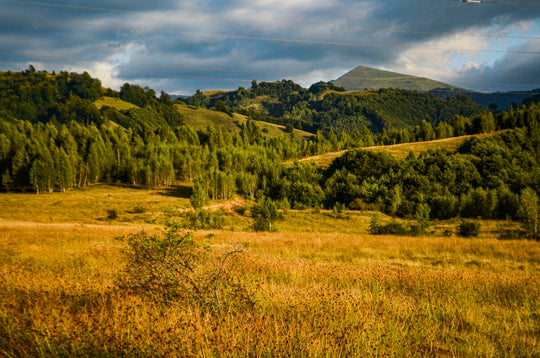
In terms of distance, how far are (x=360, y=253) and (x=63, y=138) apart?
109 m

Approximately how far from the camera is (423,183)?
7350cm

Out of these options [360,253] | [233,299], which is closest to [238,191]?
[360,253]

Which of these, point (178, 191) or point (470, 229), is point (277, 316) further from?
point (178, 191)

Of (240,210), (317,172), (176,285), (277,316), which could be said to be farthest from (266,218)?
(317,172)

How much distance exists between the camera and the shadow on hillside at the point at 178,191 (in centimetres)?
7550

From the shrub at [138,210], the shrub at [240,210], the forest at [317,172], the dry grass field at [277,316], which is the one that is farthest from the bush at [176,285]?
the shrub at [240,210]

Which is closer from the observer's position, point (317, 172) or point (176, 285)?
point (176, 285)

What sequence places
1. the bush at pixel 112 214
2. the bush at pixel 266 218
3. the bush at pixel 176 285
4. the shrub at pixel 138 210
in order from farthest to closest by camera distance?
the shrub at pixel 138 210
the bush at pixel 112 214
the bush at pixel 266 218
the bush at pixel 176 285

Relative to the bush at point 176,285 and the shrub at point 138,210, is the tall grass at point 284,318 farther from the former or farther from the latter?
the shrub at point 138,210

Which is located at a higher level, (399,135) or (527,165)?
(399,135)

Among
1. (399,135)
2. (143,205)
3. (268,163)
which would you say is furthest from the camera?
(399,135)

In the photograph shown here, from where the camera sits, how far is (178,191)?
264ft

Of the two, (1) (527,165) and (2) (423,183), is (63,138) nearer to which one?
(2) (423,183)

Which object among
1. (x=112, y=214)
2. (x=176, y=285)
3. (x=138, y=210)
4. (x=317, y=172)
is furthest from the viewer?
(x=317, y=172)
